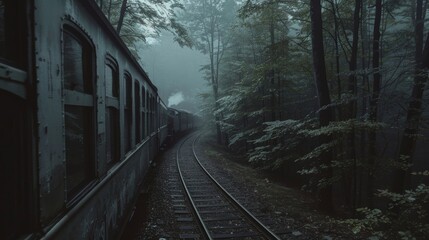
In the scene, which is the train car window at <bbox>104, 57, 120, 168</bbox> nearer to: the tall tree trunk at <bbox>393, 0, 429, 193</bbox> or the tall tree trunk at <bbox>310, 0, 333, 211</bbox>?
the tall tree trunk at <bbox>310, 0, 333, 211</bbox>

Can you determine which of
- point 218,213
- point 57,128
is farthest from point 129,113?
point 57,128

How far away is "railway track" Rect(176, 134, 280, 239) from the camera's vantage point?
22.2ft

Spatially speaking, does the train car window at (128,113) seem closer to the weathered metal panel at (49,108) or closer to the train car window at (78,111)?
the train car window at (78,111)

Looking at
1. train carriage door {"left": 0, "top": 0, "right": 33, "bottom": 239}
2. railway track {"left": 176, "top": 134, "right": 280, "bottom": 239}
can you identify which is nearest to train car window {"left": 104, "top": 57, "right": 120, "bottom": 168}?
railway track {"left": 176, "top": 134, "right": 280, "bottom": 239}

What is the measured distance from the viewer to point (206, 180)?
40.5ft

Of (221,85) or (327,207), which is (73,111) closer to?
(327,207)

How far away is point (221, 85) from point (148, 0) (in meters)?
14.3

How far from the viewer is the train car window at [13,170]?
2.19 meters

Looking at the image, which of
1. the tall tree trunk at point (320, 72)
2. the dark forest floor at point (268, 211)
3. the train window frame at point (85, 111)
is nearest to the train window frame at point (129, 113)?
the dark forest floor at point (268, 211)

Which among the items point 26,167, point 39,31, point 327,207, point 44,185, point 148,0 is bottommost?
point 327,207

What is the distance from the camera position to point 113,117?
19.2 feet

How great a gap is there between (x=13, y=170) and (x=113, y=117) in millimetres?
3614

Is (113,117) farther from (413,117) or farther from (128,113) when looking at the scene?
(413,117)

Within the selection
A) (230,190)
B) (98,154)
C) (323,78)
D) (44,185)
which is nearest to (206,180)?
(230,190)
